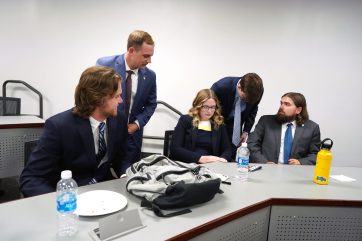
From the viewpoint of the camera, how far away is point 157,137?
3619 millimetres

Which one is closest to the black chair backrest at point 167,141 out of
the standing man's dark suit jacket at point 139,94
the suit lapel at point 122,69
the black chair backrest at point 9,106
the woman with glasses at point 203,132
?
the woman with glasses at point 203,132

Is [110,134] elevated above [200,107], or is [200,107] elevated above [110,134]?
[200,107]

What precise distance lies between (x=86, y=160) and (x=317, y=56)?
2.96 m

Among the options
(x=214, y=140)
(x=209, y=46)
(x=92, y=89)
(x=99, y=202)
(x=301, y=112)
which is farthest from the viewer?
(x=209, y=46)

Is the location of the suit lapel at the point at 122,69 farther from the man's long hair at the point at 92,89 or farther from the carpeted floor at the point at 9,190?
the carpeted floor at the point at 9,190

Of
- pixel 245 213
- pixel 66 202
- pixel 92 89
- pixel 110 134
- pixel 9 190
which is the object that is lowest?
pixel 9 190

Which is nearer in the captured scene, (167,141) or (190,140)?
(190,140)

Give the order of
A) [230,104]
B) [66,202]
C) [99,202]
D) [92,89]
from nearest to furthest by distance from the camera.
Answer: [66,202] → [99,202] → [92,89] → [230,104]

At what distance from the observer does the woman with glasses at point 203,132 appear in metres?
2.30

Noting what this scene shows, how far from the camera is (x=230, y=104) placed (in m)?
2.51

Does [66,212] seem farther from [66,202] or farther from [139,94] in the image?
[139,94]

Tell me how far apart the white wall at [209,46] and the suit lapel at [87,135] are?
2.19 metres

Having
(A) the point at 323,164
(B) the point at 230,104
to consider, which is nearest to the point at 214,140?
(B) the point at 230,104

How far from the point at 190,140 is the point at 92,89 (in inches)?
43.7
